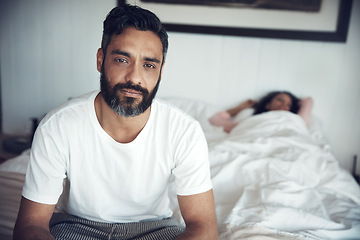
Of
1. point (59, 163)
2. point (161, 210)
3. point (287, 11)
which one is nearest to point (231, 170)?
point (161, 210)

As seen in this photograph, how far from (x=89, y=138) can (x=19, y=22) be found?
2046 mm

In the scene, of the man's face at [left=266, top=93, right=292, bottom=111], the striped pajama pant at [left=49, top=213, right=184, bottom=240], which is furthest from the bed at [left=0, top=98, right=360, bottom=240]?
the striped pajama pant at [left=49, top=213, right=184, bottom=240]

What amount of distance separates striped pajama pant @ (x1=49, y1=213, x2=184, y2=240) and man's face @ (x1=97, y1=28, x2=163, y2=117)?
38cm

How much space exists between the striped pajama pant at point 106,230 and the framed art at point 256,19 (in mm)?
1639

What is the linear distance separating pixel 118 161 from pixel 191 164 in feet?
0.80

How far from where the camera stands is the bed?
110cm

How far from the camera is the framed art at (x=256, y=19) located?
6.82 feet

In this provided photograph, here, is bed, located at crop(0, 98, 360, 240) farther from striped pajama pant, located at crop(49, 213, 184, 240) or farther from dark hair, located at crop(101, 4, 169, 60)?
dark hair, located at crop(101, 4, 169, 60)

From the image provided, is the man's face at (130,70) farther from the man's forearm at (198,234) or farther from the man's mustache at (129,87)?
the man's forearm at (198,234)

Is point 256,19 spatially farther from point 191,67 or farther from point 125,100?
point 125,100

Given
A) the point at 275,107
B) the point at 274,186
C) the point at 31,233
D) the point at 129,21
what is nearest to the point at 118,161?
the point at 31,233

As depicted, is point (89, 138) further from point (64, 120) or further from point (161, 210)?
point (161, 210)

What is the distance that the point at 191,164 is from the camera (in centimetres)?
97

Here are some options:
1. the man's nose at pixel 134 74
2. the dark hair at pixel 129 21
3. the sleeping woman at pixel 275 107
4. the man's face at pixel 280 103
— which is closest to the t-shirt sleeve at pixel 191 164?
the man's nose at pixel 134 74
